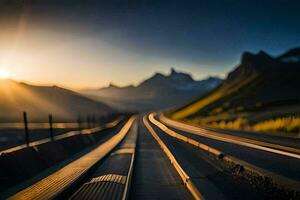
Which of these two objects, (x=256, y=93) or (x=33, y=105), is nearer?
(x=256, y=93)

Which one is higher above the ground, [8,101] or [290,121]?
[8,101]

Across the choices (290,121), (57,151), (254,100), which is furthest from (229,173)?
(254,100)

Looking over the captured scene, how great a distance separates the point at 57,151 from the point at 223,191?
1014cm

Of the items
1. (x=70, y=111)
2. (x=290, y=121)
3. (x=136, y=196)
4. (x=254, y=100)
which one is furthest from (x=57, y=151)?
(x=70, y=111)

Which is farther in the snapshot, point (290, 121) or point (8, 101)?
point (8, 101)

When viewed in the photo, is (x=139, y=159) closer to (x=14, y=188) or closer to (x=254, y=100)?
(x=14, y=188)

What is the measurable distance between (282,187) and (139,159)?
29.3ft

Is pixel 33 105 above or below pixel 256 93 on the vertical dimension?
above

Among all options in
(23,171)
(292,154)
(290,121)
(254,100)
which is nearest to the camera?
(23,171)

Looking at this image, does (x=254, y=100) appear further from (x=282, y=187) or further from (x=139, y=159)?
(x=282, y=187)

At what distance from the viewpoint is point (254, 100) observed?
8188 cm

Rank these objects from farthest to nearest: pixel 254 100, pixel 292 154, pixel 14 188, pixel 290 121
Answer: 1. pixel 254 100
2. pixel 290 121
3. pixel 292 154
4. pixel 14 188

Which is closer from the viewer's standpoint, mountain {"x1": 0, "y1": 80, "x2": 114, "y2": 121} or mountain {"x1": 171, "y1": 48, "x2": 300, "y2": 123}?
mountain {"x1": 171, "y1": 48, "x2": 300, "y2": 123}

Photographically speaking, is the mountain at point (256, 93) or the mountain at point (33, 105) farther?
the mountain at point (33, 105)
